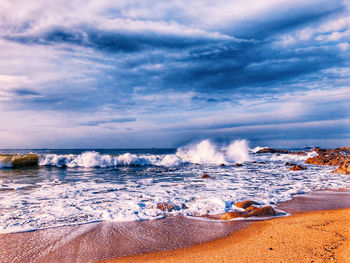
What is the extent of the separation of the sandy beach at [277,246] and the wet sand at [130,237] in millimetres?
21

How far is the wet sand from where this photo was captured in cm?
393

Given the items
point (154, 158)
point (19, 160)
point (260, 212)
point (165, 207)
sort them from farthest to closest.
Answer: point (154, 158)
point (19, 160)
point (165, 207)
point (260, 212)

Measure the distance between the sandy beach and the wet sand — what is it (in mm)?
21

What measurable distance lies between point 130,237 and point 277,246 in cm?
280

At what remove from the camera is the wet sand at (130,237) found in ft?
12.9

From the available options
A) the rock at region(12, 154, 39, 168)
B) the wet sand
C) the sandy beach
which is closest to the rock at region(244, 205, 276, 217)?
the wet sand

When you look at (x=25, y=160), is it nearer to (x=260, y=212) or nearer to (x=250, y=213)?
(x=250, y=213)

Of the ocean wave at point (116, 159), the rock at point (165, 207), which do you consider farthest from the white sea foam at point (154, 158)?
the rock at point (165, 207)

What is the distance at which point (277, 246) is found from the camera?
3.93m

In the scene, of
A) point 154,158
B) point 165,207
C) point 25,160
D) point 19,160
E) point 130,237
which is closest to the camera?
point 130,237

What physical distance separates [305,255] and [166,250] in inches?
89.3

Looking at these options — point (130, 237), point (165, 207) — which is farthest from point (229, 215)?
point (130, 237)

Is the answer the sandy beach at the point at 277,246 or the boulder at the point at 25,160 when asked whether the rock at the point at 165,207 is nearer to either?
the sandy beach at the point at 277,246

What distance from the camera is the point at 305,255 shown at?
354 centimetres
